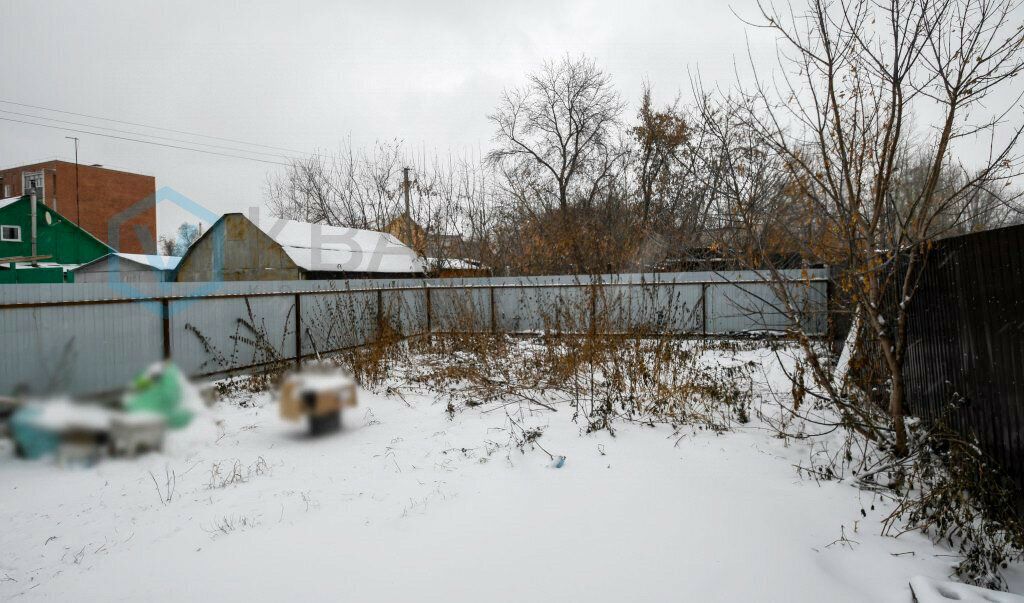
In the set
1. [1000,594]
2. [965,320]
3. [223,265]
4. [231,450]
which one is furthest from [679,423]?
[223,265]

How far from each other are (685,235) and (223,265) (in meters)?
14.0

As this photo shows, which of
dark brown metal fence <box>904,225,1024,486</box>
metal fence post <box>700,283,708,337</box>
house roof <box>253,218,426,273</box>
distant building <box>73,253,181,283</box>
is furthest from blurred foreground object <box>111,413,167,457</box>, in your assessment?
distant building <box>73,253,181,283</box>

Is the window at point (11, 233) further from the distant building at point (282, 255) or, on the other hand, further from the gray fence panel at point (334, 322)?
the gray fence panel at point (334, 322)

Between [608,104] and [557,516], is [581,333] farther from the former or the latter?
[608,104]

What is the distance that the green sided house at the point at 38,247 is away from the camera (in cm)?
1806

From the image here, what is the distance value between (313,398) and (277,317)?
6901 mm

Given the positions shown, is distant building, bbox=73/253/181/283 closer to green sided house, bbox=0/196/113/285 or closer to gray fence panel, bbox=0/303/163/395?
green sided house, bbox=0/196/113/285

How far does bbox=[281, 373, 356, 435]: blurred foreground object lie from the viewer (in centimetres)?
175

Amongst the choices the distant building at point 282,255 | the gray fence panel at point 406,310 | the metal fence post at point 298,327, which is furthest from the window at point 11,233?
the metal fence post at point 298,327

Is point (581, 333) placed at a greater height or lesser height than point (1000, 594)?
greater

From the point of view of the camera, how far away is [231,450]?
3.59 m

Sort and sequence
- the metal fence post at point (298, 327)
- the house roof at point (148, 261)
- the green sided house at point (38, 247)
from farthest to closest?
the house roof at point (148, 261), the green sided house at point (38, 247), the metal fence post at point (298, 327)

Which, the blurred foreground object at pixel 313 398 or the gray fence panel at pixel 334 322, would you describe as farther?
the gray fence panel at pixel 334 322

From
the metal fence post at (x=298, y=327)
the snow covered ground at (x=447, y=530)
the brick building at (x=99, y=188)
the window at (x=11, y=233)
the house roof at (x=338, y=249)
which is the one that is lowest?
the snow covered ground at (x=447, y=530)
